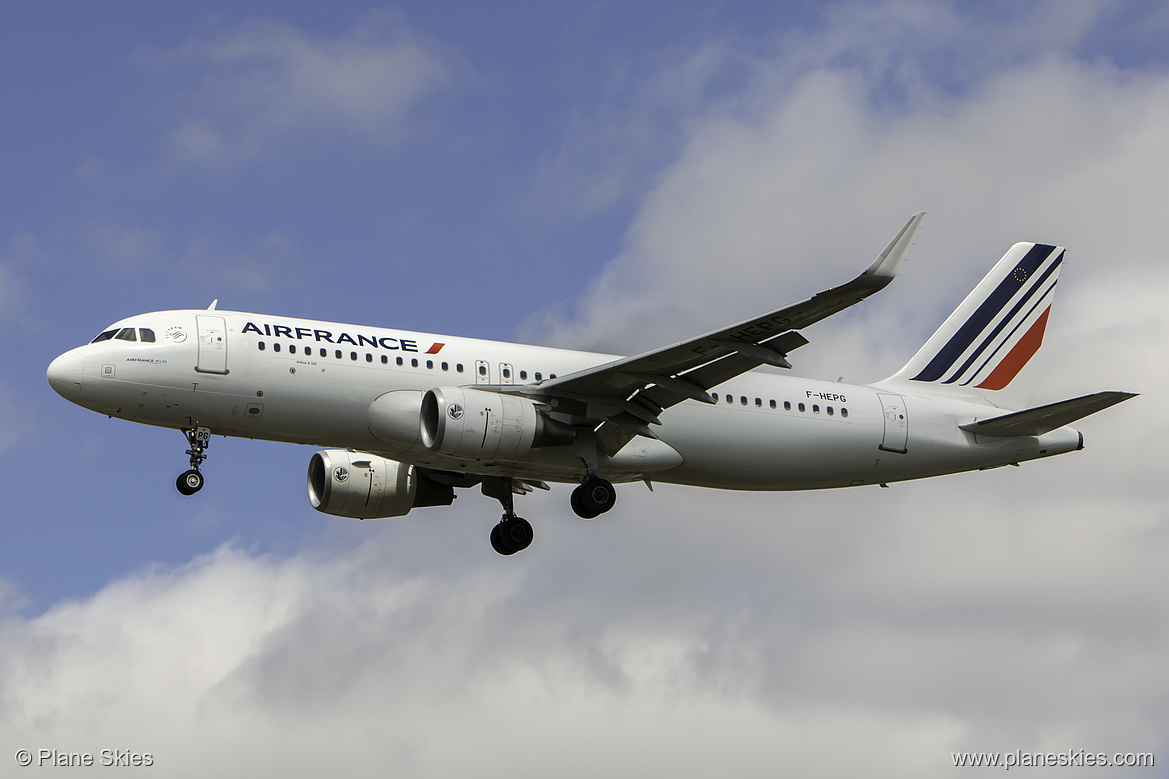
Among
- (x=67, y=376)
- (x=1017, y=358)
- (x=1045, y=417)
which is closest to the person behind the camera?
(x=67, y=376)

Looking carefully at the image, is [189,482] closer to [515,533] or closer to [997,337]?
[515,533]

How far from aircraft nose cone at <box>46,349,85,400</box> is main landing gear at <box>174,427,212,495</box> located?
2560 millimetres

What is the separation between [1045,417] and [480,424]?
574 inches

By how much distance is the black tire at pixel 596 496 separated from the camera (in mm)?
34188

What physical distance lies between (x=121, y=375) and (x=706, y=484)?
14.3 m

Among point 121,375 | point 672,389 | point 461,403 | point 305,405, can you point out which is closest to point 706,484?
point 672,389

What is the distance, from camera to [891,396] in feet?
126

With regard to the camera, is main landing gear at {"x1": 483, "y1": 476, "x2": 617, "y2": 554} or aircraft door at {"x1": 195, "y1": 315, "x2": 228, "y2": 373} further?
main landing gear at {"x1": 483, "y1": 476, "x2": 617, "y2": 554}

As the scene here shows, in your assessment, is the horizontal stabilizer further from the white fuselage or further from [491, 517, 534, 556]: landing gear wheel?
[491, 517, 534, 556]: landing gear wheel

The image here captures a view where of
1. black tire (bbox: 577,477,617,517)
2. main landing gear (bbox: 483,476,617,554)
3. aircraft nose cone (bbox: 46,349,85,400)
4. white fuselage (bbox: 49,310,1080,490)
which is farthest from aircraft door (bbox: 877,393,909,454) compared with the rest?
aircraft nose cone (bbox: 46,349,85,400)

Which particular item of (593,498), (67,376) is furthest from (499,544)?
(67,376)

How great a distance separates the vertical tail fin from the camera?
40.4 meters

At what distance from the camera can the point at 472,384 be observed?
33.5 metres

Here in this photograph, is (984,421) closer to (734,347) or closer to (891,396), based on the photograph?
(891,396)
